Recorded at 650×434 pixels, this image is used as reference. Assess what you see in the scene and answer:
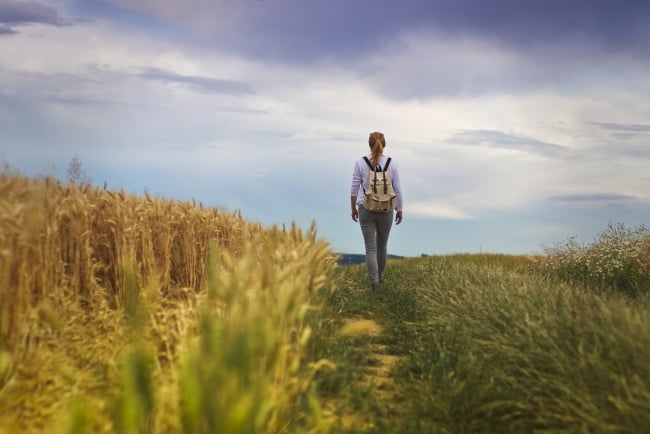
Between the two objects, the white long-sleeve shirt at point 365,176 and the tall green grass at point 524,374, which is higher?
the white long-sleeve shirt at point 365,176

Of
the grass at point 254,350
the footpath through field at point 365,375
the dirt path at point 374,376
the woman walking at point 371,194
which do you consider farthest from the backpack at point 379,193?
the dirt path at point 374,376

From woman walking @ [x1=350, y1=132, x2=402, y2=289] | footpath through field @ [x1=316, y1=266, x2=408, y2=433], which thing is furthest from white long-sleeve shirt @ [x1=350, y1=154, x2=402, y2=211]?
footpath through field @ [x1=316, y1=266, x2=408, y2=433]

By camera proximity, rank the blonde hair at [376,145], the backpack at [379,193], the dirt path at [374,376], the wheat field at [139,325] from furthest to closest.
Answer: the blonde hair at [376,145], the backpack at [379,193], the dirt path at [374,376], the wheat field at [139,325]

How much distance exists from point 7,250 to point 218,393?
2.41 metres

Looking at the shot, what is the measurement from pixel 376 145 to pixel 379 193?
812mm

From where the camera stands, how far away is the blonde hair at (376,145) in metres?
10.2

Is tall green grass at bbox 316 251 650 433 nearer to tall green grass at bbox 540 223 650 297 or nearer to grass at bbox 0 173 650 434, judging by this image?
grass at bbox 0 173 650 434

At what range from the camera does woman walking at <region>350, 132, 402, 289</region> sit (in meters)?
10.1

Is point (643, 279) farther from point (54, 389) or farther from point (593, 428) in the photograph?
point (54, 389)

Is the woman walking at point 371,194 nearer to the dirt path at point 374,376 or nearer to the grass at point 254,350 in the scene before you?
Answer: the grass at point 254,350

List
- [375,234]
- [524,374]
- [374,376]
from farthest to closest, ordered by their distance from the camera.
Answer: [375,234], [374,376], [524,374]

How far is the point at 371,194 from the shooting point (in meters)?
10.0

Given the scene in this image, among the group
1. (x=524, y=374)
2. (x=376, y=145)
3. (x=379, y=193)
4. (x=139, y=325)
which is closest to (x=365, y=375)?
(x=524, y=374)

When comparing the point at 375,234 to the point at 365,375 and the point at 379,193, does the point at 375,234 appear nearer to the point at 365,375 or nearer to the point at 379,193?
the point at 379,193
